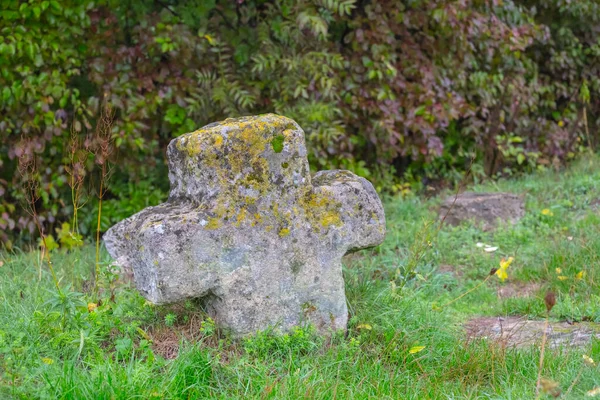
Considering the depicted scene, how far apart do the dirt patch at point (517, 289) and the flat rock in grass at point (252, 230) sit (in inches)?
59.3

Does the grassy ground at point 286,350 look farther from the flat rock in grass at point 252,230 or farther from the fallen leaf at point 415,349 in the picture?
the flat rock in grass at point 252,230

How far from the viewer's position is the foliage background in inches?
255

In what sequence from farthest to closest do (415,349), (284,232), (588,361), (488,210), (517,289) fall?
(488,210) → (517,289) → (284,232) → (415,349) → (588,361)

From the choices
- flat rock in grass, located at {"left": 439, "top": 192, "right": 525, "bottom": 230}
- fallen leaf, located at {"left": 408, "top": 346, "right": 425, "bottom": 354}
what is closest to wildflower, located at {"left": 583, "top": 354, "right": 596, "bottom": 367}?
fallen leaf, located at {"left": 408, "top": 346, "right": 425, "bottom": 354}

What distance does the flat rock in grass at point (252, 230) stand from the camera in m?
3.54

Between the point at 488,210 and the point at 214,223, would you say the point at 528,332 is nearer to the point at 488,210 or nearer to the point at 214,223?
the point at 214,223

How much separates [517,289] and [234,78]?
3402mm

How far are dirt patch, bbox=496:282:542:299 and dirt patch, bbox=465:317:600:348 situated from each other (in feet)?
1.57

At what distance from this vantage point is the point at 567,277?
15.8 feet

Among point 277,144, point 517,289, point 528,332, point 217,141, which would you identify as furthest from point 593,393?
point 517,289

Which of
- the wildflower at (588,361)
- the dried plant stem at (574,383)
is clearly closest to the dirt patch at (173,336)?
the dried plant stem at (574,383)

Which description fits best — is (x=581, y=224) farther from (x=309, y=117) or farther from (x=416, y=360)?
(x=416, y=360)

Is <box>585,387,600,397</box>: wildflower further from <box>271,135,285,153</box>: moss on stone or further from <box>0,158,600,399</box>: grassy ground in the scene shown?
<box>271,135,285,153</box>: moss on stone

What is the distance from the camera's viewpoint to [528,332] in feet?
13.1
